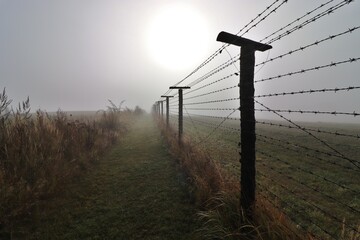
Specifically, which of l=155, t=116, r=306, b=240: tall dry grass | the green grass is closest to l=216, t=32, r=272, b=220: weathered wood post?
l=155, t=116, r=306, b=240: tall dry grass

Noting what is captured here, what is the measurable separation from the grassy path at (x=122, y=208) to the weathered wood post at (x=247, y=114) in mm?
946

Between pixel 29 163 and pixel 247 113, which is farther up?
pixel 247 113

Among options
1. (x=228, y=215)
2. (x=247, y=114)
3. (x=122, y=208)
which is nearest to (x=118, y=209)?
(x=122, y=208)

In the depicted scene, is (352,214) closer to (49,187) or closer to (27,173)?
(49,187)

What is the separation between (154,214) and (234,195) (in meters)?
1.33

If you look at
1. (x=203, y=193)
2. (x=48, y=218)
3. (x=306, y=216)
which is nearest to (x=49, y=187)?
(x=48, y=218)

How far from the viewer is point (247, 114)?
348cm

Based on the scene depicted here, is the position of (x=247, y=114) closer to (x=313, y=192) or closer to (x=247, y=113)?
(x=247, y=113)

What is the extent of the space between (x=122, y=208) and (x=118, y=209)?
7 centimetres

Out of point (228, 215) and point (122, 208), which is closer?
point (228, 215)

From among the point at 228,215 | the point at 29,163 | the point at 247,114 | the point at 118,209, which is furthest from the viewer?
the point at 29,163

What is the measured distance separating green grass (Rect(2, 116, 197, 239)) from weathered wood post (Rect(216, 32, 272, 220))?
0.92 metres

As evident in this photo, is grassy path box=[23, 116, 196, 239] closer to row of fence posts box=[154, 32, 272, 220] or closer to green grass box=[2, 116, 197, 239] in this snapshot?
green grass box=[2, 116, 197, 239]

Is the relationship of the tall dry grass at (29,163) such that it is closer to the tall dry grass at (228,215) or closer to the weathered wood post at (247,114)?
the tall dry grass at (228,215)
